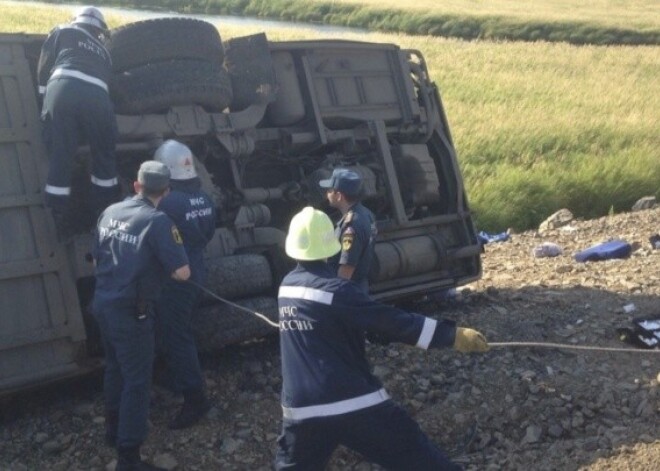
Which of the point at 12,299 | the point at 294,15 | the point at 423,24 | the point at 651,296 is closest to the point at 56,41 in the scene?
the point at 12,299

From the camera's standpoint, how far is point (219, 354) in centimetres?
753

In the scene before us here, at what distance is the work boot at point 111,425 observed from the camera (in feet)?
20.1

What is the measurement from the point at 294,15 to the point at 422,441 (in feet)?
149

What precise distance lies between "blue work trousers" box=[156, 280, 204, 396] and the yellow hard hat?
1647 millimetres

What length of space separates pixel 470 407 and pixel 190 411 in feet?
5.72

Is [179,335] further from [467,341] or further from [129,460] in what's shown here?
[467,341]

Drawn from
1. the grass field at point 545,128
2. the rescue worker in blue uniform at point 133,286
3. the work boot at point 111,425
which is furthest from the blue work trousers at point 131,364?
the grass field at point 545,128

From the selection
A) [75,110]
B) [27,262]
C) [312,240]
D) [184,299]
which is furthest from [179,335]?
[312,240]

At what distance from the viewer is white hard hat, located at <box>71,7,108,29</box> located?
675 cm

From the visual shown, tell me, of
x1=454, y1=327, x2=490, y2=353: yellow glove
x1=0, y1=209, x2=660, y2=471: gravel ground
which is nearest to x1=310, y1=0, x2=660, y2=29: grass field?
x1=0, y1=209, x2=660, y2=471: gravel ground

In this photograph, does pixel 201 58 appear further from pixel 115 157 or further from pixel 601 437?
pixel 601 437

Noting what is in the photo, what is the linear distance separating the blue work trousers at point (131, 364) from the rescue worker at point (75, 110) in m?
0.97

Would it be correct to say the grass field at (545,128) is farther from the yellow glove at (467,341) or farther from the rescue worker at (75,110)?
the yellow glove at (467,341)

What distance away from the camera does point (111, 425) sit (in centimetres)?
615
